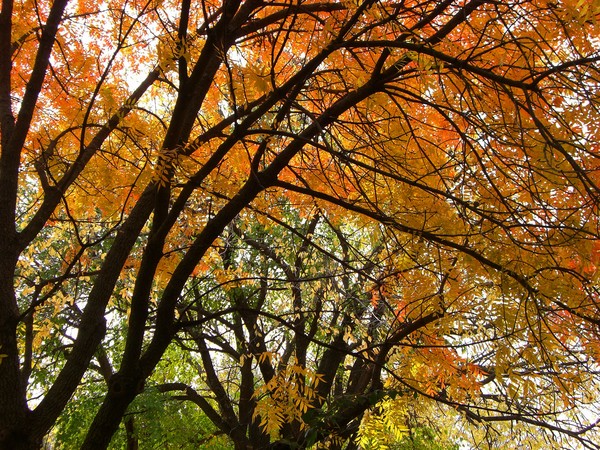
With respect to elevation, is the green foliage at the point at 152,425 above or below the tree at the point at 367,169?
below

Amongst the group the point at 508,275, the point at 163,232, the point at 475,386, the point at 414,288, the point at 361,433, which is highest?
the point at 163,232

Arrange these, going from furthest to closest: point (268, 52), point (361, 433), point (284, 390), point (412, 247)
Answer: point (361, 433) → point (268, 52) → point (284, 390) → point (412, 247)

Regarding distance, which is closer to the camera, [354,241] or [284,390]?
[284,390]

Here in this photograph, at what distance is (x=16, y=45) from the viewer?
338cm

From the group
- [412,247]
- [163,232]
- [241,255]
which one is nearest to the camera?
[163,232]

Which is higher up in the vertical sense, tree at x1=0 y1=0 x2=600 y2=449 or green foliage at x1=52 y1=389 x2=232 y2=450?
tree at x1=0 y1=0 x2=600 y2=449

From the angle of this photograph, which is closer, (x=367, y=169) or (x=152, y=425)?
(x=367, y=169)

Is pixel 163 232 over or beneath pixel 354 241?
beneath

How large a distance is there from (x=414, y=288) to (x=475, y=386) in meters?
1.34

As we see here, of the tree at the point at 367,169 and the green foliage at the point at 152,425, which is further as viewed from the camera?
the green foliage at the point at 152,425

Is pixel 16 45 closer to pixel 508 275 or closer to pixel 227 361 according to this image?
pixel 508 275

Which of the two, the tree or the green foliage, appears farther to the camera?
the green foliage

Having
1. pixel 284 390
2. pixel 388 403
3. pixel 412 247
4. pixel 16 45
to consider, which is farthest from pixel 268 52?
pixel 388 403

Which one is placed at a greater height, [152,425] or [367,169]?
[367,169]
